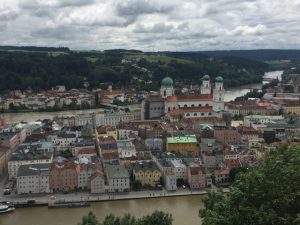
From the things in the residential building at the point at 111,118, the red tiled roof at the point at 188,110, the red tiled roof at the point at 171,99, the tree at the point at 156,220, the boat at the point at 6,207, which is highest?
the tree at the point at 156,220

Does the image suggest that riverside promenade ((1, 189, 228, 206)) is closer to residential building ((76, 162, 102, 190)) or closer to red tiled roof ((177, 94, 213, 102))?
residential building ((76, 162, 102, 190))

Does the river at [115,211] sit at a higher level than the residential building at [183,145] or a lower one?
lower

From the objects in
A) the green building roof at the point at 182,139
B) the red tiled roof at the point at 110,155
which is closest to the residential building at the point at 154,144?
the green building roof at the point at 182,139

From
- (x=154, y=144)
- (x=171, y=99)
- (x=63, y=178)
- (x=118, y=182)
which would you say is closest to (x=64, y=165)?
(x=63, y=178)

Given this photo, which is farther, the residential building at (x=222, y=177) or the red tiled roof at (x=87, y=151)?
the red tiled roof at (x=87, y=151)

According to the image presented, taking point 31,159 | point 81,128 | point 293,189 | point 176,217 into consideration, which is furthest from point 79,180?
point 293,189

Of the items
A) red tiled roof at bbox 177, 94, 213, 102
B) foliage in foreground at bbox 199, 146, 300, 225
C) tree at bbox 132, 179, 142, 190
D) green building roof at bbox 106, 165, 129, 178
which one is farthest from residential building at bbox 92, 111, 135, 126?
foliage in foreground at bbox 199, 146, 300, 225

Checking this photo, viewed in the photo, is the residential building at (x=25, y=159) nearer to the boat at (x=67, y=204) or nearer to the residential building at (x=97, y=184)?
the residential building at (x=97, y=184)

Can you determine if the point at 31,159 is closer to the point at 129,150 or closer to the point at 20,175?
the point at 20,175
